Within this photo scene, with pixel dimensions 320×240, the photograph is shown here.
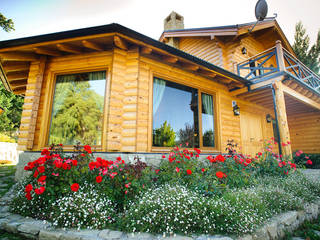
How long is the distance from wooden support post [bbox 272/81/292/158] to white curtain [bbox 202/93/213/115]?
1998mm

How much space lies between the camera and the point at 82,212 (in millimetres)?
2076

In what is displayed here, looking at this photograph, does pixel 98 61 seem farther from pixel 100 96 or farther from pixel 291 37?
pixel 291 37

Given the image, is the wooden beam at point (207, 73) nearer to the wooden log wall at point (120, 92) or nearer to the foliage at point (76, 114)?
the wooden log wall at point (120, 92)

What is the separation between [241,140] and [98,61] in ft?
18.2

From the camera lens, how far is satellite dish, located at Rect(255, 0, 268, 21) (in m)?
5.80

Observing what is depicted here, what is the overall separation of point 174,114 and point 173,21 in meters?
8.62

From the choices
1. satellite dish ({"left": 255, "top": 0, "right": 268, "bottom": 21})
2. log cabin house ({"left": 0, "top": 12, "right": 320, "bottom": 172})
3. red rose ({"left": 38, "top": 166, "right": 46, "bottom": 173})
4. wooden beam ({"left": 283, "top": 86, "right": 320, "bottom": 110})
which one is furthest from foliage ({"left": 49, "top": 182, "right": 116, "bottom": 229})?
satellite dish ({"left": 255, "top": 0, "right": 268, "bottom": 21})

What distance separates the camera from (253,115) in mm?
7570

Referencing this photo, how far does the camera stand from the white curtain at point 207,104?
566 centimetres

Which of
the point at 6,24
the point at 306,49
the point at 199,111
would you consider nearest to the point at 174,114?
the point at 199,111

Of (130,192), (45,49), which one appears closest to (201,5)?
(45,49)

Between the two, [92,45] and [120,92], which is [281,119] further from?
[92,45]

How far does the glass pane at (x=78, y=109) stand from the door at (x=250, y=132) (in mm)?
5370

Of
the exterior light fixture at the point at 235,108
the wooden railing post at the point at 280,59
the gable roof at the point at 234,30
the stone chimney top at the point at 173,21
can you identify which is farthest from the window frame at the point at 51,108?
the stone chimney top at the point at 173,21
